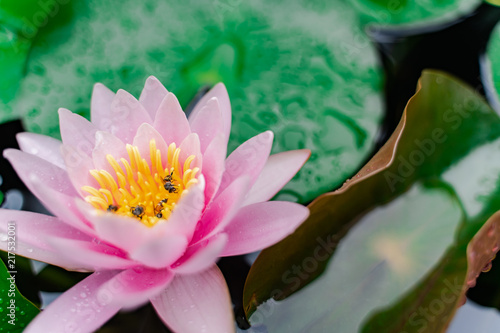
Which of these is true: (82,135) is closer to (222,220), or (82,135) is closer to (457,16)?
(222,220)

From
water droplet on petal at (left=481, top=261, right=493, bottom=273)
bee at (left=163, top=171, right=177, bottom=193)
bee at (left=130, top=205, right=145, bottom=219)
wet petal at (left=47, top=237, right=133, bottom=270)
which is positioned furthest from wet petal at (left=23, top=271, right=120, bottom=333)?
water droplet on petal at (left=481, top=261, right=493, bottom=273)

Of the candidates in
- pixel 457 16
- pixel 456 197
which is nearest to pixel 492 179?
pixel 456 197

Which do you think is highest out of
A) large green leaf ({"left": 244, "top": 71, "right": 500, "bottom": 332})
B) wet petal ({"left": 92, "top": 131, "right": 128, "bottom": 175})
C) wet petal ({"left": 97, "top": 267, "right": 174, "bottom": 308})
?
wet petal ({"left": 92, "top": 131, "right": 128, "bottom": 175})

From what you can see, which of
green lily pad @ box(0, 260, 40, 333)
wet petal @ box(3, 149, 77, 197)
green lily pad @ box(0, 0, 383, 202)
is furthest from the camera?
green lily pad @ box(0, 0, 383, 202)

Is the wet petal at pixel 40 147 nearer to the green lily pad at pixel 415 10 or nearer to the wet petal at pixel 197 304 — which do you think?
the wet petal at pixel 197 304

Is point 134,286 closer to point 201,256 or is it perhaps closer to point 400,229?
point 201,256

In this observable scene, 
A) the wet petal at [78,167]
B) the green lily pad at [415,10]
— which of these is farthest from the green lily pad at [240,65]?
the wet petal at [78,167]

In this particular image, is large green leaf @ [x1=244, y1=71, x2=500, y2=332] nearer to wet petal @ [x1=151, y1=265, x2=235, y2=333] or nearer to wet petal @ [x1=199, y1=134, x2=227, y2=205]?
wet petal @ [x1=151, y1=265, x2=235, y2=333]

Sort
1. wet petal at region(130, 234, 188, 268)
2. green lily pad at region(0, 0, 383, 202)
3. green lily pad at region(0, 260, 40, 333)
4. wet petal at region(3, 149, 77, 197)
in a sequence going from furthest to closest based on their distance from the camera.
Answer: green lily pad at region(0, 0, 383, 202) → green lily pad at region(0, 260, 40, 333) → wet petal at region(3, 149, 77, 197) → wet petal at region(130, 234, 188, 268)
